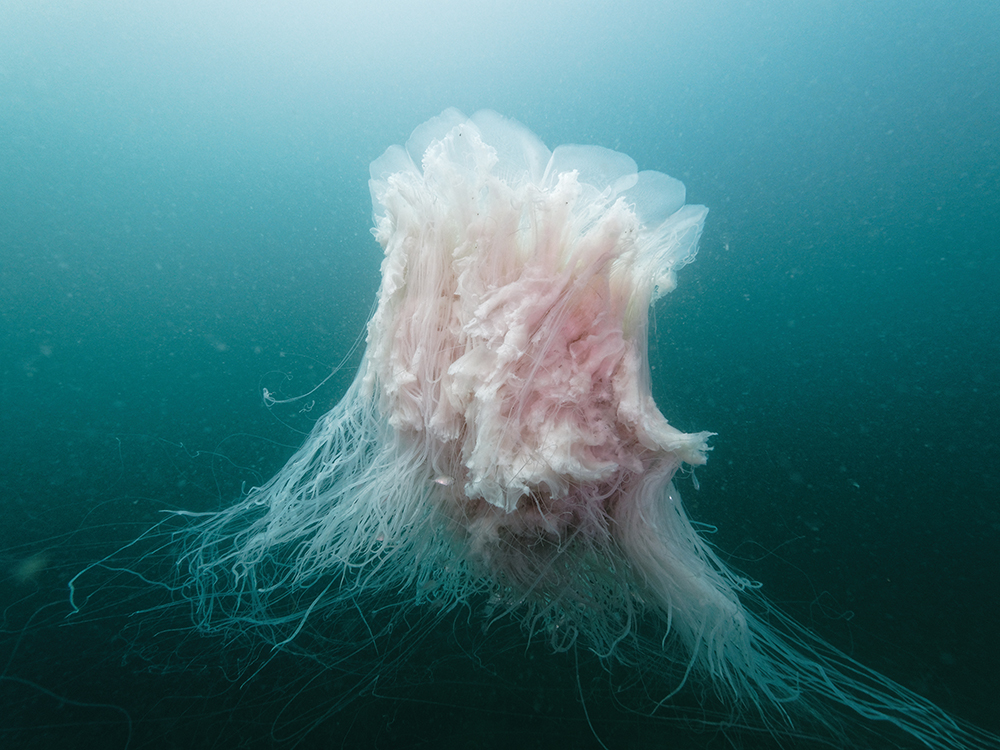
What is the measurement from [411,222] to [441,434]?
88 centimetres

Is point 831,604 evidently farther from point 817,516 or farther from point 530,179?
point 530,179

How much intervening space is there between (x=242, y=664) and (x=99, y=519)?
1498mm

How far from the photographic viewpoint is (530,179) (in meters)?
1.57

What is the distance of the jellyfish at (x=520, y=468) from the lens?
4.89ft

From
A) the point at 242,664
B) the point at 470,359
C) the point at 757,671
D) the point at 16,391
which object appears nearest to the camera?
the point at 470,359

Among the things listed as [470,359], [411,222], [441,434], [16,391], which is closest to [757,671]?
[441,434]

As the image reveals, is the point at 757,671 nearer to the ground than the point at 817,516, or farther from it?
nearer to the ground

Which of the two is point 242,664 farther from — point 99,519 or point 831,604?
point 831,604

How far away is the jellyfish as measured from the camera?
149 cm

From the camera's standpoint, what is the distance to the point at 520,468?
4.72ft

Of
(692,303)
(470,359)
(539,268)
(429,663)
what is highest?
(692,303)

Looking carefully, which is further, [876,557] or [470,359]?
[876,557]

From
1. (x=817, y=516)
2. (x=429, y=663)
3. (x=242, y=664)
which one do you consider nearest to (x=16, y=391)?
(x=242, y=664)

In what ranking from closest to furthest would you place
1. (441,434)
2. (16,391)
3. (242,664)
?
1. (441,434)
2. (242,664)
3. (16,391)
